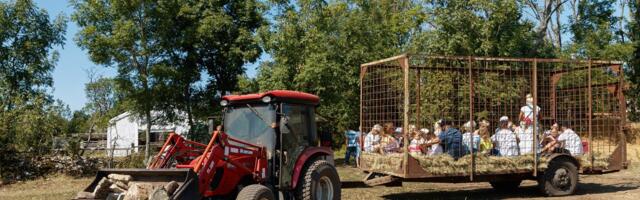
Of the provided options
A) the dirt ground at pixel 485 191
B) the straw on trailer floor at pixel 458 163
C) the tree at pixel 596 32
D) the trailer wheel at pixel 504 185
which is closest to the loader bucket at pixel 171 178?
the straw on trailer floor at pixel 458 163

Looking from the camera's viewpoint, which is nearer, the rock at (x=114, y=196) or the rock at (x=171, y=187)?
the rock at (x=171, y=187)

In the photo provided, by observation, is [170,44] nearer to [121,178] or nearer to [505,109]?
[505,109]

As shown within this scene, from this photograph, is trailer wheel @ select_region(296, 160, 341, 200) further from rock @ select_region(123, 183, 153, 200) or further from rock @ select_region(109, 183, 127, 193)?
rock @ select_region(109, 183, 127, 193)

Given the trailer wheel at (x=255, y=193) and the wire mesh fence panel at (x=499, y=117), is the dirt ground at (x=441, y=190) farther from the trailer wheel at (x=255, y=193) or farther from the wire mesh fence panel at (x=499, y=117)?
the trailer wheel at (x=255, y=193)

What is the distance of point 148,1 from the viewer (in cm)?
2064

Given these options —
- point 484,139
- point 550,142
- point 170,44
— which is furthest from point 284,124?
point 170,44

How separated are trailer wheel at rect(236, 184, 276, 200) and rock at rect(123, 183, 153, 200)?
1154mm

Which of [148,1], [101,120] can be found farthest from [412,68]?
[101,120]

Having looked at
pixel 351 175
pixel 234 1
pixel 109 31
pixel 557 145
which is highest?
pixel 234 1

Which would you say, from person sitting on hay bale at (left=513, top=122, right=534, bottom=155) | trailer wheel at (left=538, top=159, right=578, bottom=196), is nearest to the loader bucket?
person sitting on hay bale at (left=513, top=122, right=534, bottom=155)

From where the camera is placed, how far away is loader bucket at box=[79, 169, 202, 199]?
7.32 m

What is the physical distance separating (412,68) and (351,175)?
4699mm

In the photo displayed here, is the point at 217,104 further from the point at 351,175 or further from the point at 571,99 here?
the point at 571,99

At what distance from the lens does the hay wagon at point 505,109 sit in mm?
11102
